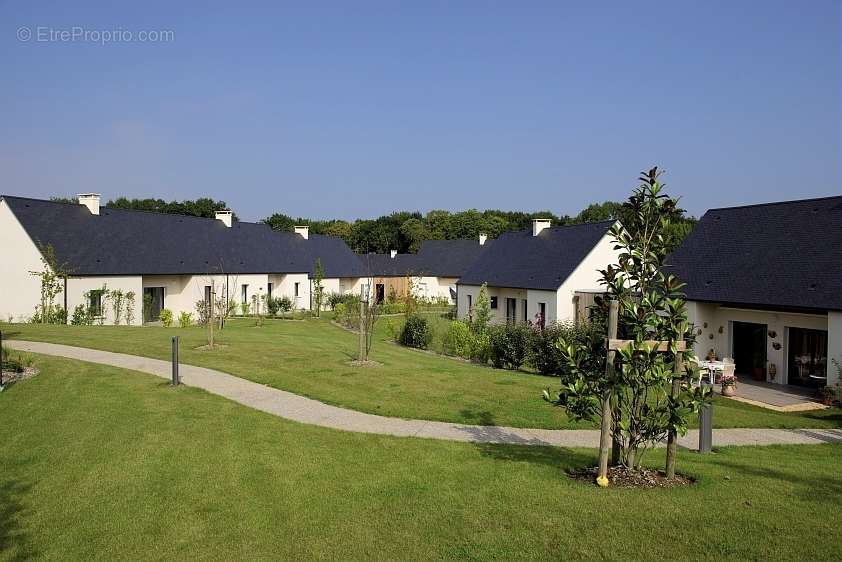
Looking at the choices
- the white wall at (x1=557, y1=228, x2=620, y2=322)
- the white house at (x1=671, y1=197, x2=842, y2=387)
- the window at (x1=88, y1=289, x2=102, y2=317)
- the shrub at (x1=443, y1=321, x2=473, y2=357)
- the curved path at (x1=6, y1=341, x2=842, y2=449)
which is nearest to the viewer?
the curved path at (x1=6, y1=341, x2=842, y2=449)

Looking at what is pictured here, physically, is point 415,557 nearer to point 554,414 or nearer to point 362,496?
point 362,496

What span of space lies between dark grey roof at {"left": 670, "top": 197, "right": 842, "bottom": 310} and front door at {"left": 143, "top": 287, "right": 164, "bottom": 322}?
79.6 ft

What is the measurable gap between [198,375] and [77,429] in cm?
510

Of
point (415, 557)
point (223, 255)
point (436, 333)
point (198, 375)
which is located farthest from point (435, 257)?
point (415, 557)

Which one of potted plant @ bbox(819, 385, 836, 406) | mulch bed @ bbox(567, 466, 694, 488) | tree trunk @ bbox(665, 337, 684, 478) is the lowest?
potted plant @ bbox(819, 385, 836, 406)

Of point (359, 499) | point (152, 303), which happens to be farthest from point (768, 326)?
point (152, 303)

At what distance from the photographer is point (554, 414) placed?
11.8m

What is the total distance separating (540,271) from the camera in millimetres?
31766

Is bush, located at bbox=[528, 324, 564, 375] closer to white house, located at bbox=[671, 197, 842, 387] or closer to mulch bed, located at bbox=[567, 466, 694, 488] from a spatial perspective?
white house, located at bbox=[671, 197, 842, 387]

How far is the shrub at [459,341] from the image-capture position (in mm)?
22169

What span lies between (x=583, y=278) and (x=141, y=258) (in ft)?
72.6

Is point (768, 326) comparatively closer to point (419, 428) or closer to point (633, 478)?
point (419, 428)

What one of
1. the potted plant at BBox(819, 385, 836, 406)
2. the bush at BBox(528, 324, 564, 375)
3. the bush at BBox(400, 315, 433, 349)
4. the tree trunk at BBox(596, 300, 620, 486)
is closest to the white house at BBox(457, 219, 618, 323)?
the bush at BBox(400, 315, 433, 349)

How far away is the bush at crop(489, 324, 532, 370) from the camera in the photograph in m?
19.5
